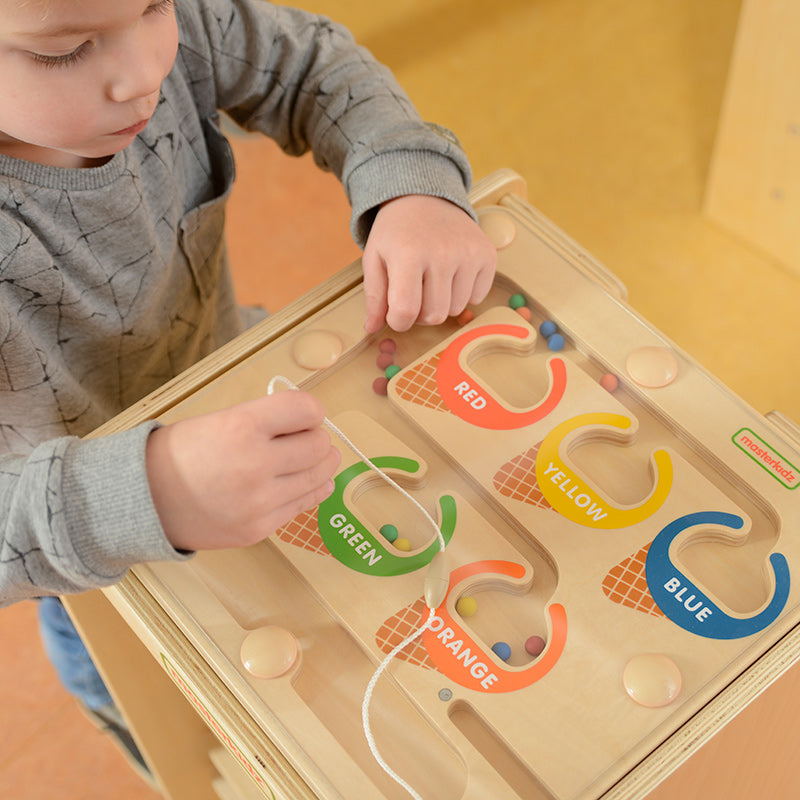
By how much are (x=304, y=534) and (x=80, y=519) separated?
0.13 metres

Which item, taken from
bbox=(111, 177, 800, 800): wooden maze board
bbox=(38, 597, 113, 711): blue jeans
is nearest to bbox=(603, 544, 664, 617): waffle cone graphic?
bbox=(111, 177, 800, 800): wooden maze board

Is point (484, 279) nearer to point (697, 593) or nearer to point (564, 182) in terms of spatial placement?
point (697, 593)

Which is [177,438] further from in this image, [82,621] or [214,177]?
[214,177]

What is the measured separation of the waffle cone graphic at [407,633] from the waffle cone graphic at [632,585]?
104mm

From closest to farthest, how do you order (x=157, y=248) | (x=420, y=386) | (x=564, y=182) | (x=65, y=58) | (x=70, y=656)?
(x=65, y=58) → (x=420, y=386) → (x=157, y=248) → (x=70, y=656) → (x=564, y=182)

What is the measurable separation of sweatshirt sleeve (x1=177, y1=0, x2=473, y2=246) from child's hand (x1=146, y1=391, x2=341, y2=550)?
222 mm

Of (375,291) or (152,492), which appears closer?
(152,492)

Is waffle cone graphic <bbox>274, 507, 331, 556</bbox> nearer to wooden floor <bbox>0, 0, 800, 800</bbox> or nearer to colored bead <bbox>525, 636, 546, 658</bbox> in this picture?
colored bead <bbox>525, 636, 546, 658</bbox>

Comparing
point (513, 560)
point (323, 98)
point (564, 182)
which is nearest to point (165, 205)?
point (323, 98)

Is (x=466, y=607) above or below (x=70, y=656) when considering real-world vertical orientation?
above

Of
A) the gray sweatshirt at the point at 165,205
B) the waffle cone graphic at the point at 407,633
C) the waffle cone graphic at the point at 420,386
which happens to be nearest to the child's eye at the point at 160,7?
the gray sweatshirt at the point at 165,205

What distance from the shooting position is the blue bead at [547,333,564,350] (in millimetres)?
628

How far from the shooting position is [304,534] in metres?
0.58

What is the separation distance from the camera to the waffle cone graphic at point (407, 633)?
0.53m
